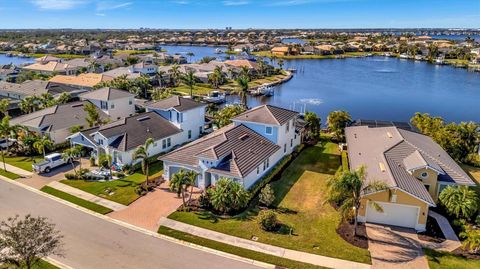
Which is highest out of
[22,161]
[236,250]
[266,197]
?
[266,197]

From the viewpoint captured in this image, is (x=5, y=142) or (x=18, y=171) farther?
(x=5, y=142)

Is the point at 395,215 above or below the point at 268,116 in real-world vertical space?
below

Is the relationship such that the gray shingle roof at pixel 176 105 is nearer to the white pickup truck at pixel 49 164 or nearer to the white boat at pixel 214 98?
the white pickup truck at pixel 49 164

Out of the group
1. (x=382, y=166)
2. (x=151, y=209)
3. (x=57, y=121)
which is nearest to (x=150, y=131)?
(x=57, y=121)

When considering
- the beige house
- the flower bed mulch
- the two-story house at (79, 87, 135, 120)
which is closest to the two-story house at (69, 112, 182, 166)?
the two-story house at (79, 87, 135, 120)

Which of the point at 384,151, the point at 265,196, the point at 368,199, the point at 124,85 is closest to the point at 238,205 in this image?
the point at 265,196

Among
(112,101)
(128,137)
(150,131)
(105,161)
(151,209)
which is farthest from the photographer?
(112,101)

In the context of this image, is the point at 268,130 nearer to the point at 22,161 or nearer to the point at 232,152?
the point at 232,152

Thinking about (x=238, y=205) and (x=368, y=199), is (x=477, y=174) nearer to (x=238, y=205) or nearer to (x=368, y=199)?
(x=368, y=199)
